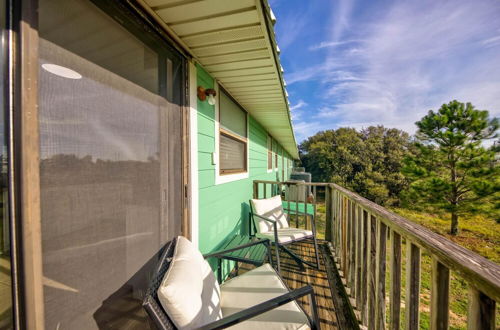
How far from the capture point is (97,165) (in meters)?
0.96

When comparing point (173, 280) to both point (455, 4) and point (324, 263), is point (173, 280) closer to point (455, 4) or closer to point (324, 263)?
point (324, 263)

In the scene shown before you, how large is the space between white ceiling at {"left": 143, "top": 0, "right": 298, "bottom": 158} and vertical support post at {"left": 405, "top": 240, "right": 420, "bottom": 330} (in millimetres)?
1583

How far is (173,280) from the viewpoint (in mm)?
953

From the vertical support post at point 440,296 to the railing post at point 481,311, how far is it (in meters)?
0.17

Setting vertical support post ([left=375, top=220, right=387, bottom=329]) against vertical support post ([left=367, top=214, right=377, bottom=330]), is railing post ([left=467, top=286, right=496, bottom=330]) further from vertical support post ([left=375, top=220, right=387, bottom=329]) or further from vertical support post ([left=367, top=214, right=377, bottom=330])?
vertical support post ([left=367, top=214, right=377, bottom=330])

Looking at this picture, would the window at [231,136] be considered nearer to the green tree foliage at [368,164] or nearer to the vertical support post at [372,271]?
the vertical support post at [372,271]

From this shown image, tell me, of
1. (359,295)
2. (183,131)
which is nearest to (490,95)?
(359,295)

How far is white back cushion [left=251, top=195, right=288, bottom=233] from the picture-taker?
2914mm

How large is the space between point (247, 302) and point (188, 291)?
1.83 feet

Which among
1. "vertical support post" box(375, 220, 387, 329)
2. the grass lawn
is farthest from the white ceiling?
the grass lawn

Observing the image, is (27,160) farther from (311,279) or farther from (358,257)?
(311,279)

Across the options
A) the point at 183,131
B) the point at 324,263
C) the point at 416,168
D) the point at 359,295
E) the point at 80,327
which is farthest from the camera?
the point at 416,168

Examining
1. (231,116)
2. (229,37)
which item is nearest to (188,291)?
(229,37)

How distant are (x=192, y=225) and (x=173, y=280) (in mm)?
833
